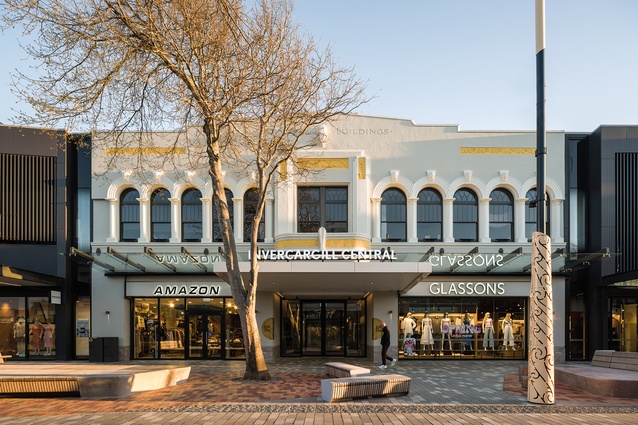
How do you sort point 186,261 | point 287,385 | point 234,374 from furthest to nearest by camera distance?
point 186,261 → point 234,374 → point 287,385

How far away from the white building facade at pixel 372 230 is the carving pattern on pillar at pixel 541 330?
1049cm

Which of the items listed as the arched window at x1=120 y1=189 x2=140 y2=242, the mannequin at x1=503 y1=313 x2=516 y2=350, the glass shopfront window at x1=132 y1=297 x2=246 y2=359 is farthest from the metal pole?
the arched window at x1=120 y1=189 x2=140 y2=242

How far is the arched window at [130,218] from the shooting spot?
23172mm

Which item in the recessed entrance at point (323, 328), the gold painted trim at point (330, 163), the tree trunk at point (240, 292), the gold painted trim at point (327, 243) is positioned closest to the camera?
the tree trunk at point (240, 292)

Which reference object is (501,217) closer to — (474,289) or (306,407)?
(474,289)

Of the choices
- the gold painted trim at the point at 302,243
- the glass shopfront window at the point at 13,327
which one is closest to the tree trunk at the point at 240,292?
the gold painted trim at the point at 302,243

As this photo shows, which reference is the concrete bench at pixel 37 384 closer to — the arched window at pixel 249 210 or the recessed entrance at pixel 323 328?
the arched window at pixel 249 210

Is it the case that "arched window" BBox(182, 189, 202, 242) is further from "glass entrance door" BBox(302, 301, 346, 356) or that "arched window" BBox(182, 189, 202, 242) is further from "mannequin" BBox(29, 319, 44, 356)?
"mannequin" BBox(29, 319, 44, 356)

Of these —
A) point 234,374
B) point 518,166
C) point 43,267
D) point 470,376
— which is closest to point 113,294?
point 43,267

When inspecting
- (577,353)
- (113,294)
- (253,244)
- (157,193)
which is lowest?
(577,353)

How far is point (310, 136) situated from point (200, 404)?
43.6 ft

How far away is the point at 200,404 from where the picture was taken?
37.9 ft

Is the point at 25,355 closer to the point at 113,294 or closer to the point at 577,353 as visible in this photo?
the point at 113,294

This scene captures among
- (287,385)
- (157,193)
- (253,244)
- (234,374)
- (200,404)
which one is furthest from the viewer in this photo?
(157,193)
